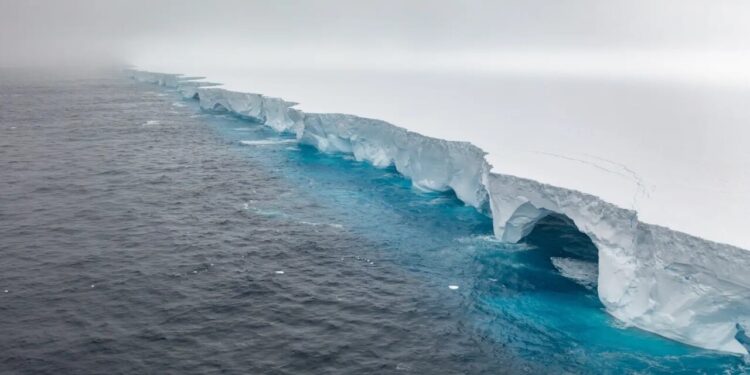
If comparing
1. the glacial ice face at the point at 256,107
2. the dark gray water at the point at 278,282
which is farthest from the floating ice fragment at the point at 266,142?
the dark gray water at the point at 278,282

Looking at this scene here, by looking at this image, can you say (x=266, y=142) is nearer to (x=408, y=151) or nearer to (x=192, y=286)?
(x=408, y=151)

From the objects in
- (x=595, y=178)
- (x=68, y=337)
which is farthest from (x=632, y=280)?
(x=68, y=337)

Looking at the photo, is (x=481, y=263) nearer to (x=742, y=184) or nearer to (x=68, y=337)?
(x=742, y=184)

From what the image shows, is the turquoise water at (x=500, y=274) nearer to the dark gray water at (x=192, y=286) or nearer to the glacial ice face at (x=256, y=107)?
the dark gray water at (x=192, y=286)

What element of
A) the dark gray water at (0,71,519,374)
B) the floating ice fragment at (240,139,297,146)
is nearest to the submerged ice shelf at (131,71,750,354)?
the dark gray water at (0,71,519,374)

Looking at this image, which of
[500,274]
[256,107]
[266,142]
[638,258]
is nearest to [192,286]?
[500,274]
